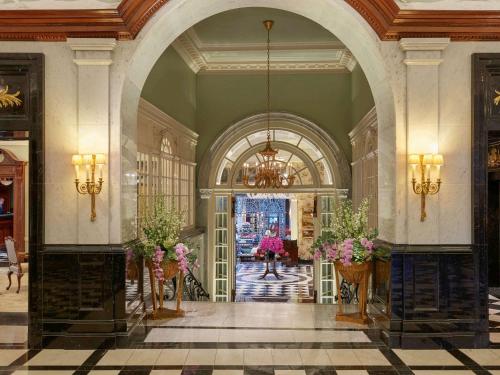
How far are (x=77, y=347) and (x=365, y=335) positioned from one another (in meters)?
3.20

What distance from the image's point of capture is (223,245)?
12.9 m

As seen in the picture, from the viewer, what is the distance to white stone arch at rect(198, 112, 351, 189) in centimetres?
1238

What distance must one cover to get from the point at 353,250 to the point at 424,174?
4.54 feet

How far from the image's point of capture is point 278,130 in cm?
1273

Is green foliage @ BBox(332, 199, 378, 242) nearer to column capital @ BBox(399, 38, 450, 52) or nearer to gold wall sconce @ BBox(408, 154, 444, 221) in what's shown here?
gold wall sconce @ BBox(408, 154, 444, 221)

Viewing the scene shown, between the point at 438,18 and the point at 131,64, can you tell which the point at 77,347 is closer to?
the point at 131,64

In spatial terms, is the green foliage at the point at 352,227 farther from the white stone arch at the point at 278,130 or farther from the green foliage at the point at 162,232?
the white stone arch at the point at 278,130

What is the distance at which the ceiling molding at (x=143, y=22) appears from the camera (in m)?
5.84

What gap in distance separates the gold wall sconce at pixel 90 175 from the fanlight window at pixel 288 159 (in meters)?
6.91

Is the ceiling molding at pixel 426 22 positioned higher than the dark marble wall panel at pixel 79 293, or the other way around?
the ceiling molding at pixel 426 22

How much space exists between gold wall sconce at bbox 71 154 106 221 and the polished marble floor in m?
1.51

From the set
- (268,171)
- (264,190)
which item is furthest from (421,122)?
(264,190)

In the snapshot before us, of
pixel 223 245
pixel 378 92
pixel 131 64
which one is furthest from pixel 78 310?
pixel 223 245

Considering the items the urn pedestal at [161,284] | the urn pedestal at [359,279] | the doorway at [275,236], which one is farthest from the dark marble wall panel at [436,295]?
the doorway at [275,236]
